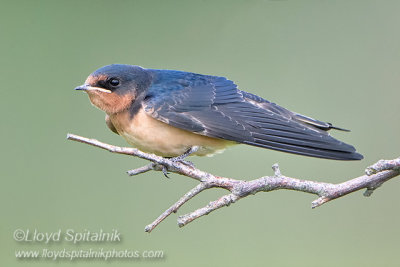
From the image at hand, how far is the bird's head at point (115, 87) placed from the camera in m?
2.53

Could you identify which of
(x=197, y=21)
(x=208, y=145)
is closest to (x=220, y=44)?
(x=197, y=21)

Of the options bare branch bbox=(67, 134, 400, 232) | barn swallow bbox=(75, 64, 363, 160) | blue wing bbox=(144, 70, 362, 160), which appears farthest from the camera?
barn swallow bbox=(75, 64, 363, 160)

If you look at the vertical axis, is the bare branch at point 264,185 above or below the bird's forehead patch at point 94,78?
above

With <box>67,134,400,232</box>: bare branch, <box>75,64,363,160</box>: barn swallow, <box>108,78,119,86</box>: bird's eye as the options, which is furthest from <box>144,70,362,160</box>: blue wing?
<box>67,134,400,232</box>: bare branch

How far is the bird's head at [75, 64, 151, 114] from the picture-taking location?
2.53 metres

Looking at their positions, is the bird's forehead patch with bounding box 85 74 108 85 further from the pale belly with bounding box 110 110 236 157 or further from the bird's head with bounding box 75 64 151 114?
the pale belly with bounding box 110 110 236 157

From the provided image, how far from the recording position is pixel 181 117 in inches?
101

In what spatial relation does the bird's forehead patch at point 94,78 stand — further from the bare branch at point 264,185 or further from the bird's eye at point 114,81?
the bare branch at point 264,185

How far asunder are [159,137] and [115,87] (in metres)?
0.24

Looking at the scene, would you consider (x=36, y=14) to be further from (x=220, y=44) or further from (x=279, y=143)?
(x=279, y=143)

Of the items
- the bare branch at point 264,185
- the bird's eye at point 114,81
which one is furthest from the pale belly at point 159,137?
the bare branch at point 264,185

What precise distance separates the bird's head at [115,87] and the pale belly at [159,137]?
48mm

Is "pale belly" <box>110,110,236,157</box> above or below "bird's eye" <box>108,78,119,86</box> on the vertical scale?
below

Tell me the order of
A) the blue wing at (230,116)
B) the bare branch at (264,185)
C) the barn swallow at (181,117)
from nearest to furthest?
the bare branch at (264,185)
the blue wing at (230,116)
the barn swallow at (181,117)
